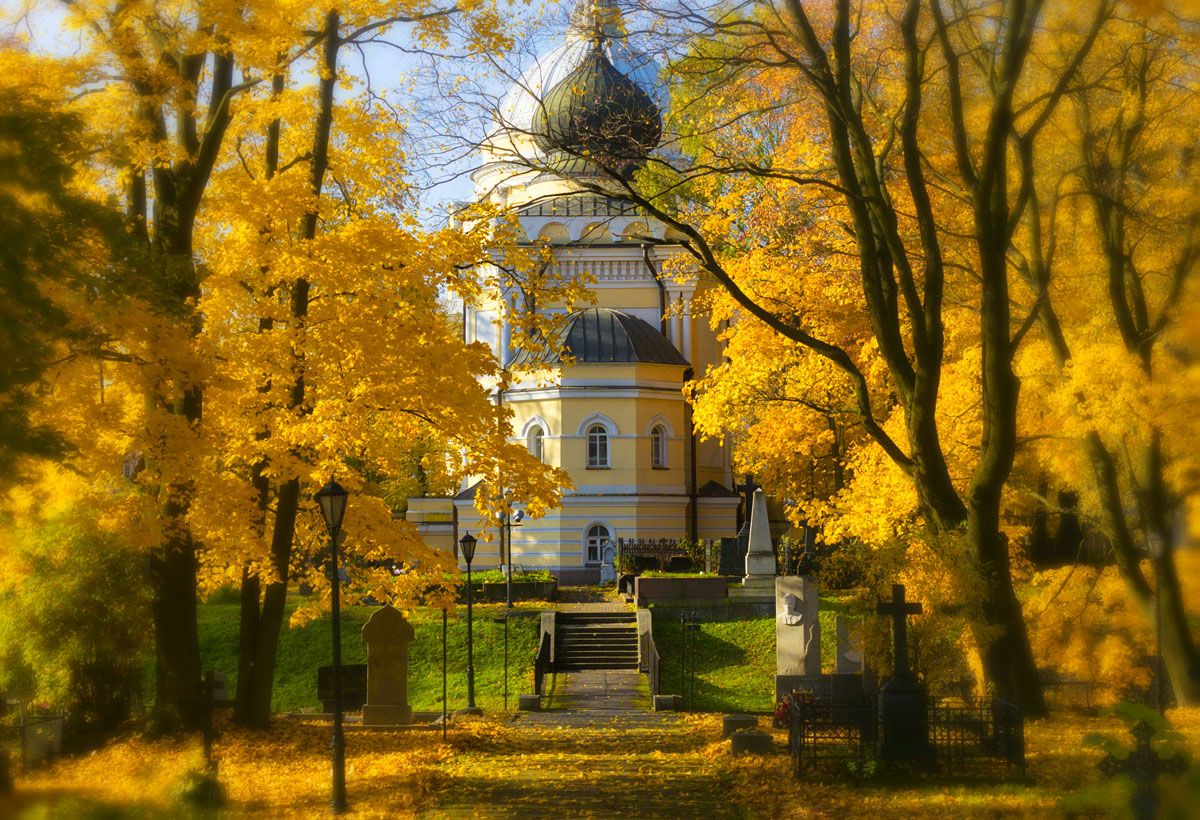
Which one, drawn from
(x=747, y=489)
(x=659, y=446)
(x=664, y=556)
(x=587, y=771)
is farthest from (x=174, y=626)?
(x=747, y=489)

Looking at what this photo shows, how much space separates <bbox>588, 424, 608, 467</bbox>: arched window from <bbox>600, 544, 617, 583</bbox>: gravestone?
2646 millimetres

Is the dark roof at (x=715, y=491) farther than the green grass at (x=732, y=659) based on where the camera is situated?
Yes

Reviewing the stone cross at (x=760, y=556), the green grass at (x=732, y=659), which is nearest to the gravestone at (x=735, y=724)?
the green grass at (x=732, y=659)

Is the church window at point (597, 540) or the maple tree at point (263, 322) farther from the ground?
the maple tree at point (263, 322)

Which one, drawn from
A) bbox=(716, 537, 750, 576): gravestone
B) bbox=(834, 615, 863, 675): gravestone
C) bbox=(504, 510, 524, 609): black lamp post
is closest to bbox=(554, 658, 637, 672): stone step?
bbox=(504, 510, 524, 609): black lamp post

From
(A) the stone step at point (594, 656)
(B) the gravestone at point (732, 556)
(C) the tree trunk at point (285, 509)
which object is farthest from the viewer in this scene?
(B) the gravestone at point (732, 556)

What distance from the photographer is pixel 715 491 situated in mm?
37844

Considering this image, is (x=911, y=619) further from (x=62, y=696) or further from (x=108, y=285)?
(x=62, y=696)

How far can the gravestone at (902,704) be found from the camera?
1105cm

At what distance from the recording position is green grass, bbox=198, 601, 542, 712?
22609 millimetres

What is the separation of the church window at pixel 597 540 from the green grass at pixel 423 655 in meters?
7.40

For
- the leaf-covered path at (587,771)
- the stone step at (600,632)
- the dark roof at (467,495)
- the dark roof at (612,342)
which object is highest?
the dark roof at (612,342)

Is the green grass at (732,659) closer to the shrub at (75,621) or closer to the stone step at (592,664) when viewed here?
the stone step at (592,664)

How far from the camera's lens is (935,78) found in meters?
15.1
